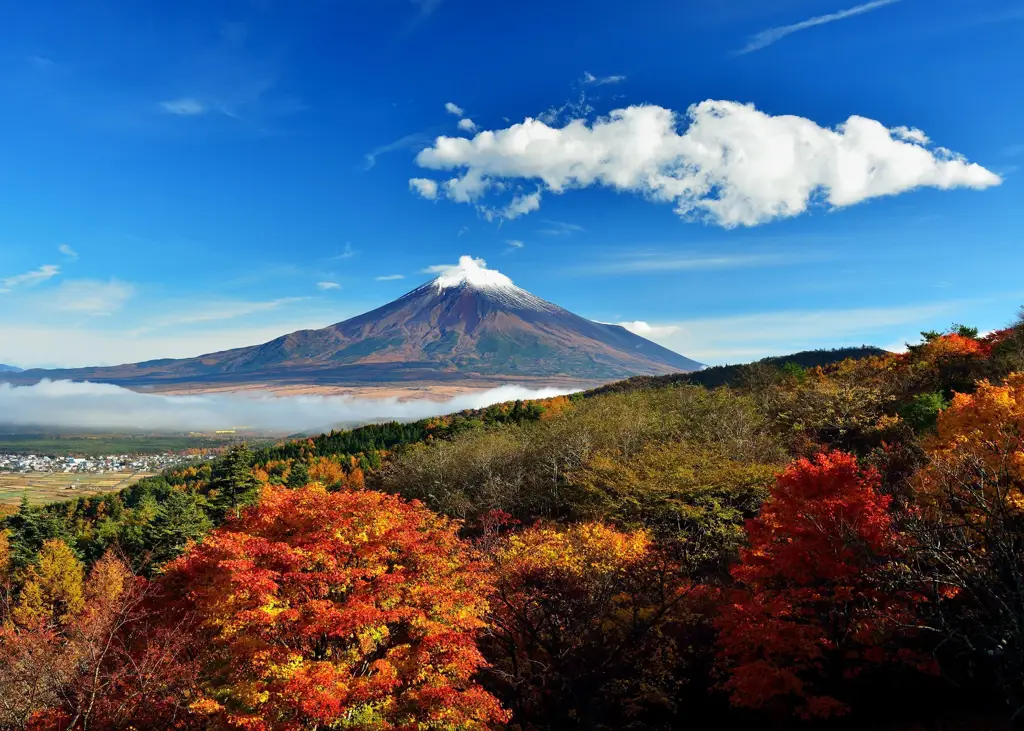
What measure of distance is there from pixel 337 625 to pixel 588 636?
11.6 metres

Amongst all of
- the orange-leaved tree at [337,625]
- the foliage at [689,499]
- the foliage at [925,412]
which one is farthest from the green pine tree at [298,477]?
the foliage at [925,412]

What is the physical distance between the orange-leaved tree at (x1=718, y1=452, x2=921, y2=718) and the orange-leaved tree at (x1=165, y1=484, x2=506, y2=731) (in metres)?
9.70

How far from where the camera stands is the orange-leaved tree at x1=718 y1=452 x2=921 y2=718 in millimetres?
18891

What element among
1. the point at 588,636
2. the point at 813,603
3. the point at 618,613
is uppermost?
the point at 813,603

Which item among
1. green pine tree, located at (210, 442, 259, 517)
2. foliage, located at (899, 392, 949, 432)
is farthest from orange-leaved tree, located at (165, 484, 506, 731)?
green pine tree, located at (210, 442, 259, 517)

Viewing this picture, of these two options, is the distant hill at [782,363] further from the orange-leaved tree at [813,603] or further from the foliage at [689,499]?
the orange-leaved tree at [813,603]

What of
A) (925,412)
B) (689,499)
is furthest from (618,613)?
(925,412)

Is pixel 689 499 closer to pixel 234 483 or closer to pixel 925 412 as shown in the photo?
pixel 925 412

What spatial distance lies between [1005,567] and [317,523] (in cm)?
1896

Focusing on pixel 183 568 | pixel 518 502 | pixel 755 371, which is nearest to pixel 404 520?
pixel 183 568

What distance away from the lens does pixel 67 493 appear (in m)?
186

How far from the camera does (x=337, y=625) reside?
53.4 ft

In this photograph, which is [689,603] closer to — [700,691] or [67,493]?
[700,691]

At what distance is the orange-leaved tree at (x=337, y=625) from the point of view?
1579 centimetres
